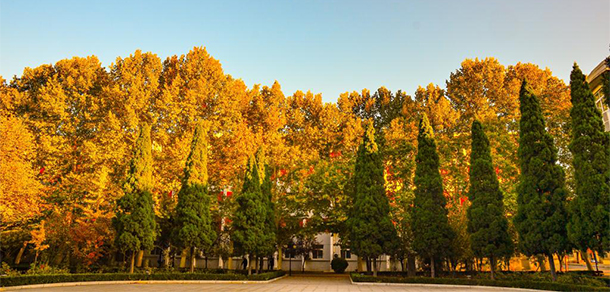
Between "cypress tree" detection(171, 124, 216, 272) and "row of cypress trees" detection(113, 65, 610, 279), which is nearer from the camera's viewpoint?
"row of cypress trees" detection(113, 65, 610, 279)

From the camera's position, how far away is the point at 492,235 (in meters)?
17.3

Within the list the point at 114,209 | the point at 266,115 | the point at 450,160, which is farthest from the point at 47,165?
the point at 450,160

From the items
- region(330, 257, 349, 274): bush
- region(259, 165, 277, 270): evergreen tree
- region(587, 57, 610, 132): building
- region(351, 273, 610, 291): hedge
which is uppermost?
region(587, 57, 610, 132): building

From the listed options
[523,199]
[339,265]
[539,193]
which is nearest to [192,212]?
[339,265]

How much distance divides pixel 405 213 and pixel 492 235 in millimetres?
5782

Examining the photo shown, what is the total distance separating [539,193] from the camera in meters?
16.1

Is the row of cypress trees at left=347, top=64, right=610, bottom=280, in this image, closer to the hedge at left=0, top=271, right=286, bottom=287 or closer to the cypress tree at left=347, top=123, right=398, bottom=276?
the cypress tree at left=347, top=123, right=398, bottom=276

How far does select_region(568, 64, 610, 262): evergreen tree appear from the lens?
43.6 feet

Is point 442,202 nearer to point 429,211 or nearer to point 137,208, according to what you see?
point 429,211

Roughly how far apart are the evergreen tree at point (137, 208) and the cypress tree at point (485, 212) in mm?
16529

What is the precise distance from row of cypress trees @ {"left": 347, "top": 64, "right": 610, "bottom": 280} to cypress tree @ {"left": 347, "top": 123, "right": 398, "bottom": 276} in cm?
5

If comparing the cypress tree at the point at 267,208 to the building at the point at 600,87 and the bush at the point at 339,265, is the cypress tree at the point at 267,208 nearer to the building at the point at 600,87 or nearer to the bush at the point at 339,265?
the bush at the point at 339,265

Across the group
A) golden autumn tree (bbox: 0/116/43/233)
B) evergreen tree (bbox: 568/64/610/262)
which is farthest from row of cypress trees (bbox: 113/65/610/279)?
golden autumn tree (bbox: 0/116/43/233)

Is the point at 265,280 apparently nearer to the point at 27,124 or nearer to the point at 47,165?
the point at 47,165
